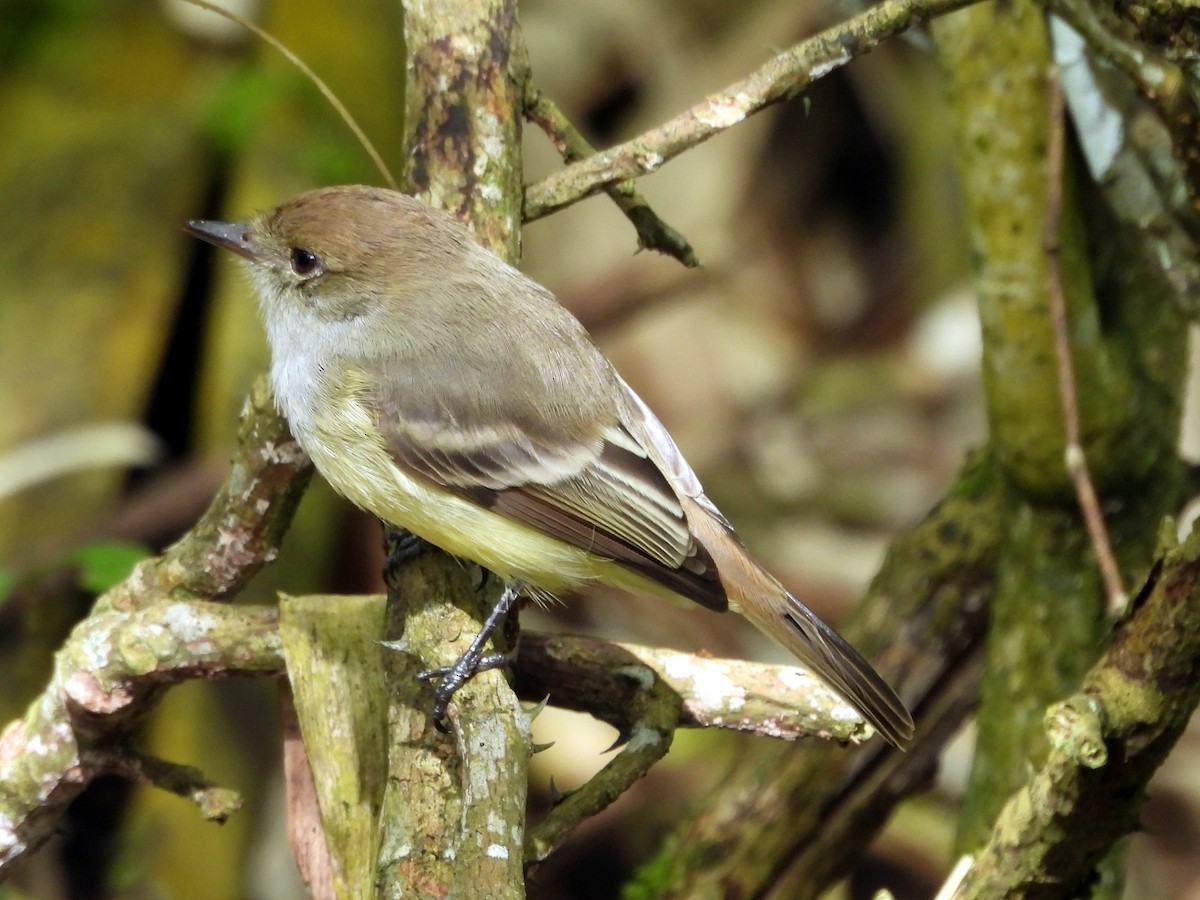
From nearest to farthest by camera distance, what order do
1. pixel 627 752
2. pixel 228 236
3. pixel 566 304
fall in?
pixel 627 752 → pixel 228 236 → pixel 566 304

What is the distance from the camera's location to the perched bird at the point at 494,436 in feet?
10.6

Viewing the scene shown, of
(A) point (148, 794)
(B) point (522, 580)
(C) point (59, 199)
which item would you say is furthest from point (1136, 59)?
(C) point (59, 199)

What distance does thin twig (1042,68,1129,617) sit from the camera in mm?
3619

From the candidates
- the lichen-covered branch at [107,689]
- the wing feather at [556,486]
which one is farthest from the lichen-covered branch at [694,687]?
the lichen-covered branch at [107,689]

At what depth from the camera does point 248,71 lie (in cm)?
686

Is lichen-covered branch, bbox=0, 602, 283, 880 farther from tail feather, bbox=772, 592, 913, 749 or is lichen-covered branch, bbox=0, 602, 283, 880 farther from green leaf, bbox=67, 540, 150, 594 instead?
tail feather, bbox=772, 592, 913, 749

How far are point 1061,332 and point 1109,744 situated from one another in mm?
1273

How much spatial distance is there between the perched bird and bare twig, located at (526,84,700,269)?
299mm

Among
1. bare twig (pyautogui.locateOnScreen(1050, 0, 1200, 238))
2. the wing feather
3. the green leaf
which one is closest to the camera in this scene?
bare twig (pyautogui.locateOnScreen(1050, 0, 1200, 238))

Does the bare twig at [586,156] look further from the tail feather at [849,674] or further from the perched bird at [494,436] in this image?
the tail feather at [849,674]

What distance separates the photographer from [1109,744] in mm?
2711

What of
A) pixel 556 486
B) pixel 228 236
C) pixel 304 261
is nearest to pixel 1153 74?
pixel 556 486

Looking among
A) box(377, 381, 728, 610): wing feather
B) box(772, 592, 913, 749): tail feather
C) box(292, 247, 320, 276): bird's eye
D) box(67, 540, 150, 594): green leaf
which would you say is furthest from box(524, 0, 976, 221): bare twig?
box(67, 540, 150, 594): green leaf

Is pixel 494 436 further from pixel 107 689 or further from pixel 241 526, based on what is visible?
pixel 107 689
